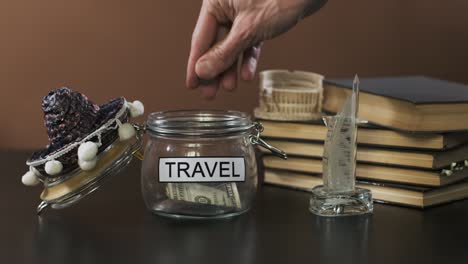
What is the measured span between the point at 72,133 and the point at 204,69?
225mm

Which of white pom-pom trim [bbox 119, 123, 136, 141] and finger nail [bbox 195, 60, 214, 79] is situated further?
finger nail [bbox 195, 60, 214, 79]

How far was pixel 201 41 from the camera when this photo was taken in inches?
39.4

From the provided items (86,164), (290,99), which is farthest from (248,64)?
(86,164)

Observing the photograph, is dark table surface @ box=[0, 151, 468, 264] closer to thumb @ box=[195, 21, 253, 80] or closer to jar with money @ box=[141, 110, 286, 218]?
jar with money @ box=[141, 110, 286, 218]

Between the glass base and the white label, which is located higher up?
the white label

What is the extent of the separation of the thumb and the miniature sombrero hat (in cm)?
17

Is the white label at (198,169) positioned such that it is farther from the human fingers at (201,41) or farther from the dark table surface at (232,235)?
the human fingers at (201,41)

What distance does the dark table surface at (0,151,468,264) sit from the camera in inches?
27.9

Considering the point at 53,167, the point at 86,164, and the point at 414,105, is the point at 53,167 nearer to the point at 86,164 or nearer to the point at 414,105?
the point at 86,164

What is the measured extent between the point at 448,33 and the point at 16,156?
0.86 meters

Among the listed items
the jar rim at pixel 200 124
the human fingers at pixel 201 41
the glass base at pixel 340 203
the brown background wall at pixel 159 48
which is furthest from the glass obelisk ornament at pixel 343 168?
the brown background wall at pixel 159 48

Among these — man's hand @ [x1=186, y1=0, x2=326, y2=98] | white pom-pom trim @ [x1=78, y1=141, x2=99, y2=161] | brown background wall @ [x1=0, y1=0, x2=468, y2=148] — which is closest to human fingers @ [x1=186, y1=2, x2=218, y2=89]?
man's hand @ [x1=186, y1=0, x2=326, y2=98]

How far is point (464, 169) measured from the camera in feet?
3.07

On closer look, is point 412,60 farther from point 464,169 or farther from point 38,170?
point 38,170
